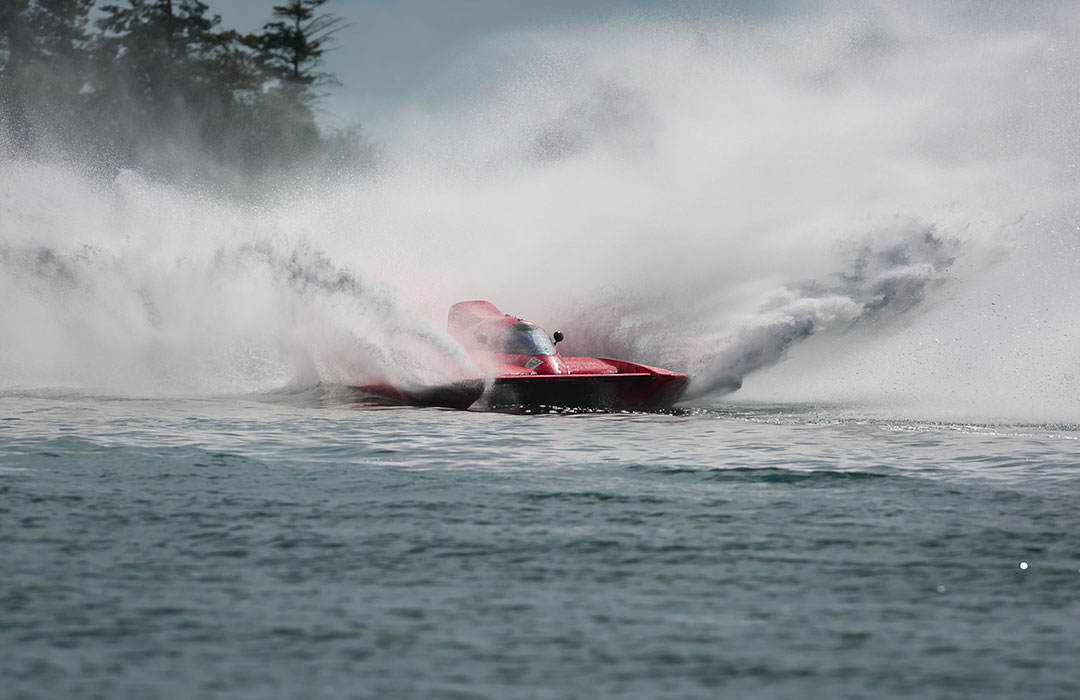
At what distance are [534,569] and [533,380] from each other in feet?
28.2

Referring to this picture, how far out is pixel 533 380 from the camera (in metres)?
15.1

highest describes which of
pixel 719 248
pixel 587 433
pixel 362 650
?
pixel 719 248

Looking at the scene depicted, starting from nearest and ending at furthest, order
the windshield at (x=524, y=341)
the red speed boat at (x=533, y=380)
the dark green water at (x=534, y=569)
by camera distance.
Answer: the dark green water at (x=534, y=569)
the red speed boat at (x=533, y=380)
the windshield at (x=524, y=341)

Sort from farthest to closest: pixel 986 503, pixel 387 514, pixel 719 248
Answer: pixel 719 248 → pixel 986 503 → pixel 387 514

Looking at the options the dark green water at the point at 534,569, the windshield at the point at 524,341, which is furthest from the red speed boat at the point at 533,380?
the dark green water at the point at 534,569

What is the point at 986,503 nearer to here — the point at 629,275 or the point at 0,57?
the point at 629,275

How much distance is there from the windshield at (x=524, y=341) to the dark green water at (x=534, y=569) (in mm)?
4814

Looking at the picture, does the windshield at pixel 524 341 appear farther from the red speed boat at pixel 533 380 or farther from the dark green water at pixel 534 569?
the dark green water at pixel 534 569

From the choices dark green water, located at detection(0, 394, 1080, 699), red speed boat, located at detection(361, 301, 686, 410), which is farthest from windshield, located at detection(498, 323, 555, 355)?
dark green water, located at detection(0, 394, 1080, 699)

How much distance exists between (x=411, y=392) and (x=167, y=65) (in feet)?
128

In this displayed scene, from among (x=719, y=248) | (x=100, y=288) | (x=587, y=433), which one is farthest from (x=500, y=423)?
(x=719, y=248)

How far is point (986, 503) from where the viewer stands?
8.56 metres

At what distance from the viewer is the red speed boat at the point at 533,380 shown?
15.1 meters

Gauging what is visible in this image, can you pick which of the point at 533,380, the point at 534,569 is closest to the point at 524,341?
the point at 533,380
